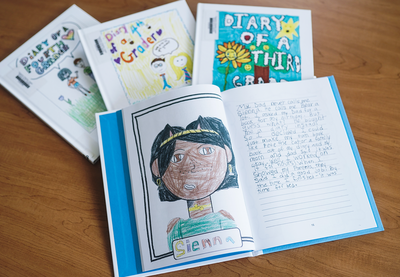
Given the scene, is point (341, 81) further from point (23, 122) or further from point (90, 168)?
point (23, 122)

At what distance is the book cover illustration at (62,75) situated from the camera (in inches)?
22.6

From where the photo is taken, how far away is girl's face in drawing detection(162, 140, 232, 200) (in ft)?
1.51

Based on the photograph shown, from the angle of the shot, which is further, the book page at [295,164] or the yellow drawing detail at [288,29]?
the yellow drawing detail at [288,29]

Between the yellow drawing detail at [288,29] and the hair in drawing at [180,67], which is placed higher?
the yellow drawing detail at [288,29]

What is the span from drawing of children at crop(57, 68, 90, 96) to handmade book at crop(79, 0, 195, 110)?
0.13 feet

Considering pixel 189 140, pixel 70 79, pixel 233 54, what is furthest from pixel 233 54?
pixel 70 79

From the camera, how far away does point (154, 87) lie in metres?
0.58

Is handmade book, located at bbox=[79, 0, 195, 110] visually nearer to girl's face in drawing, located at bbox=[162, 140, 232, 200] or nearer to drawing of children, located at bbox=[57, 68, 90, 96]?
drawing of children, located at bbox=[57, 68, 90, 96]

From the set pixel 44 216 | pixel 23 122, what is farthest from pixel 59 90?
pixel 44 216

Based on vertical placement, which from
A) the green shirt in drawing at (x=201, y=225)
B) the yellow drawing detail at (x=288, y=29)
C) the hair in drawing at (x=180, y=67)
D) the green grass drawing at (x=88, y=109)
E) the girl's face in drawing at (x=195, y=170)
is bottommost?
the green shirt in drawing at (x=201, y=225)

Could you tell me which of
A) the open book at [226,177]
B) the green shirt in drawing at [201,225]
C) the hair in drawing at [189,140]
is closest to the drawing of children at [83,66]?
the open book at [226,177]

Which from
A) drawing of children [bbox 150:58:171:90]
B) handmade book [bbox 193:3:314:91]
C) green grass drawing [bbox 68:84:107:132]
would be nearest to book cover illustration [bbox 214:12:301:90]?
handmade book [bbox 193:3:314:91]

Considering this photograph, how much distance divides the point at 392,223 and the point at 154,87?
1.65 feet

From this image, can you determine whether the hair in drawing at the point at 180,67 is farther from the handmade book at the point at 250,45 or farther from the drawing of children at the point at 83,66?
the drawing of children at the point at 83,66
